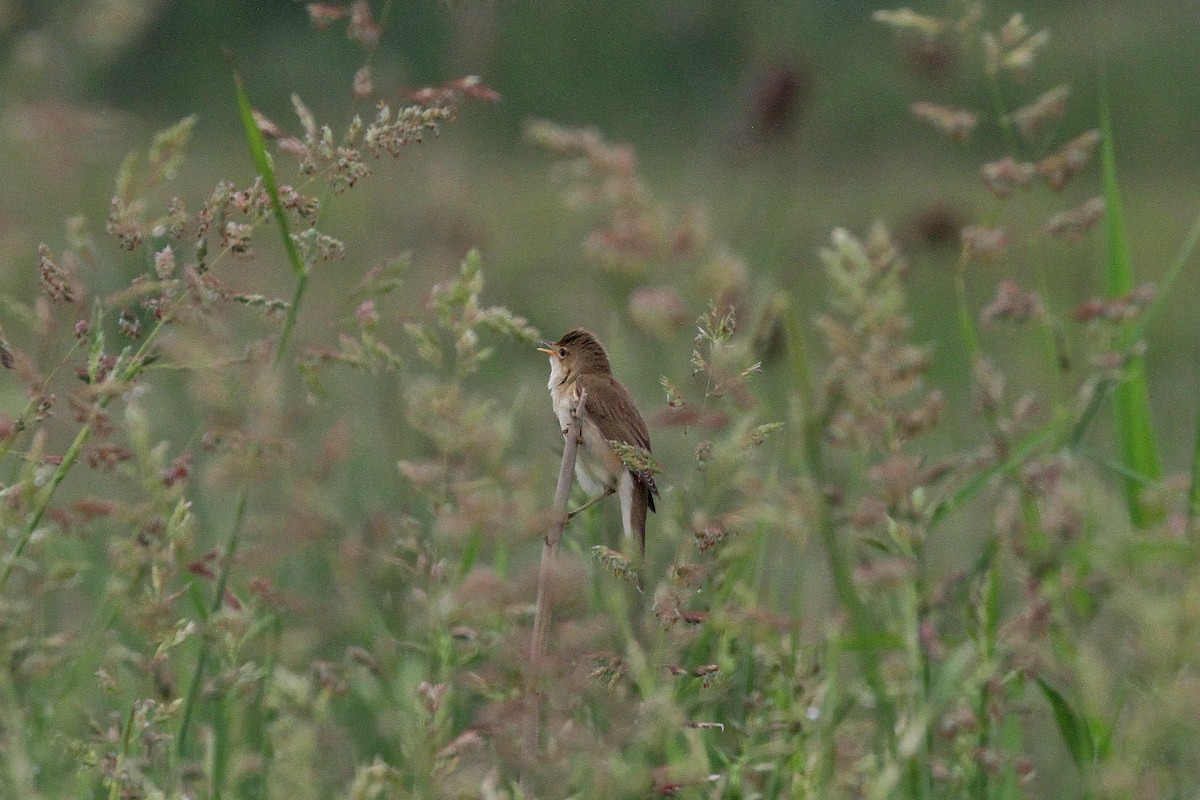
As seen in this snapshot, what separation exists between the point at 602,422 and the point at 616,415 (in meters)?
0.03

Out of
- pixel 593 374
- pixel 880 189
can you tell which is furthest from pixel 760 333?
pixel 880 189

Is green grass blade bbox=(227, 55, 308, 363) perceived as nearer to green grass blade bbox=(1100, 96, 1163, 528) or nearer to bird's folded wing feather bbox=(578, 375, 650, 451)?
bird's folded wing feather bbox=(578, 375, 650, 451)

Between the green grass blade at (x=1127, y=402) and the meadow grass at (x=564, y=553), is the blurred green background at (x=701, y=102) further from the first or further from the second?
the meadow grass at (x=564, y=553)

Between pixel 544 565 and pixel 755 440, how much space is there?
0.69 ft

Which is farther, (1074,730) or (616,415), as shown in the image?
(616,415)

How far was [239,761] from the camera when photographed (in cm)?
180

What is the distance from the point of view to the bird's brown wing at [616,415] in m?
2.04

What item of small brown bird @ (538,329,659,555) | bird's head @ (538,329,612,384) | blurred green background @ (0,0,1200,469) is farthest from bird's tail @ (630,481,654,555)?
blurred green background @ (0,0,1200,469)

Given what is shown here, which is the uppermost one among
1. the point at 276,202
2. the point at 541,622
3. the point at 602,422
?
the point at 276,202

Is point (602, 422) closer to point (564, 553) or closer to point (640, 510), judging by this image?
point (640, 510)

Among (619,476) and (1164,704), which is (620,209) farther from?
(1164,704)

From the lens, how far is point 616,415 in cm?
206

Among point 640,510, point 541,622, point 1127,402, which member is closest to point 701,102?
point 1127,402

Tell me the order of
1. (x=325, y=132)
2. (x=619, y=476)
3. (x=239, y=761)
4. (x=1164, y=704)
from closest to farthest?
(x=1164, y=704)
(x=325, y=132)
(x=239, y=761)
(x=619, y=476)
